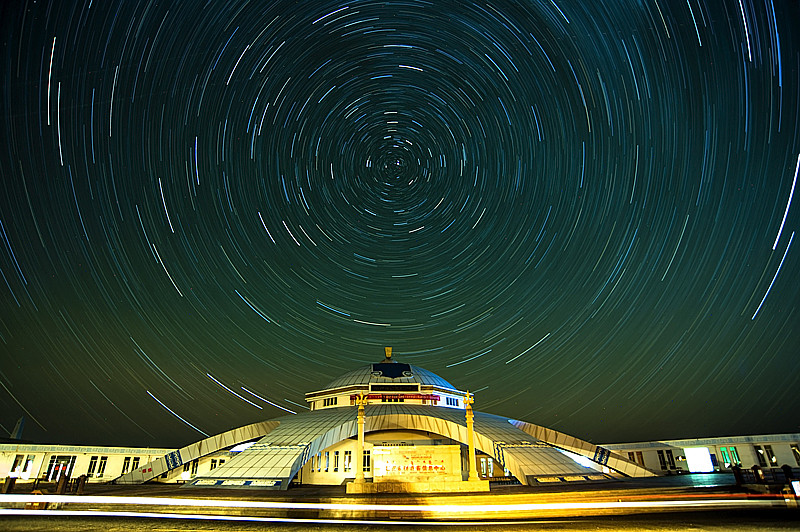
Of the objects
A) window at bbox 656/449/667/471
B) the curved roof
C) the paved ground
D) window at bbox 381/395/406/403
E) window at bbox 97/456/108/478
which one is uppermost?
the curved roof

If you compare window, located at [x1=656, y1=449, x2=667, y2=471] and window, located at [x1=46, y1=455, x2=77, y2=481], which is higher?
window, located at [x1=46, y1=455, x2=77, y2=481]

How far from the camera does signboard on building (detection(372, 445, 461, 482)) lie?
3102 centimetres

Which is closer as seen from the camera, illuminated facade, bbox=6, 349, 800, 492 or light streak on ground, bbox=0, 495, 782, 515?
light streak on ground, bbox=0, 495, 782, 515

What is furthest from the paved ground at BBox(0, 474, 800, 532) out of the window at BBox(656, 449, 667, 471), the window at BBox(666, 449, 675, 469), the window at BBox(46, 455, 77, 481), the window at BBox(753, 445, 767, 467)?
the window at BBox(656, 449, 667, 471)

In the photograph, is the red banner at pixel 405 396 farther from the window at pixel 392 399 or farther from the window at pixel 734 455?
the window at pixel 734 455

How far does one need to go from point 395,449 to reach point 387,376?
19.2 metres

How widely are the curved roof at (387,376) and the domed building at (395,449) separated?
255mm

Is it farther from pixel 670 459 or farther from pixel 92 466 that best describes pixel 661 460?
pixel 92 466

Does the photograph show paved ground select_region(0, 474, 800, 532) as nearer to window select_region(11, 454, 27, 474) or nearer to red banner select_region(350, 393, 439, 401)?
red banner select_region(350, 393, 439, 401)

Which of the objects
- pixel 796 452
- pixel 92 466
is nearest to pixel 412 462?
pixel 92 466

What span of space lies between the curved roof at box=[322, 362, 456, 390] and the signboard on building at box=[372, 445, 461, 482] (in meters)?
17.7

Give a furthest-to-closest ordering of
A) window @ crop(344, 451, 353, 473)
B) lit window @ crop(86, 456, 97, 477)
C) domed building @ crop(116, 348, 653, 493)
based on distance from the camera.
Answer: lit window @ crop(86, 456, 97, 477) → window @ crop(344, 451, 353, 473) → domed building @ crop(116, 348, 653, 493)

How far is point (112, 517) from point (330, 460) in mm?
24323

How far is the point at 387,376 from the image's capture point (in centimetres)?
5078
